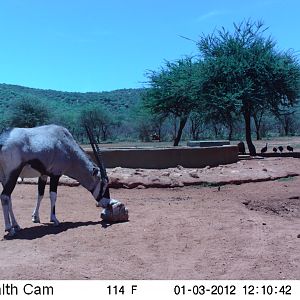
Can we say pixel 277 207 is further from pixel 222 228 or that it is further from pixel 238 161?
pixel 238 161

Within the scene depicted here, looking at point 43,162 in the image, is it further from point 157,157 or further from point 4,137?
point 157,157

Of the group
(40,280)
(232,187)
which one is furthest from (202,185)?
(40,280)

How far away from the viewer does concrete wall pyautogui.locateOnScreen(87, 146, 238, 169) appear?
55.9 feet

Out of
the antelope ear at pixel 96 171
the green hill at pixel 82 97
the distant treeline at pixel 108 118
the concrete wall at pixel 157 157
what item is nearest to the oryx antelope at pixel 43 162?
the antelope ear at pixel 96 171

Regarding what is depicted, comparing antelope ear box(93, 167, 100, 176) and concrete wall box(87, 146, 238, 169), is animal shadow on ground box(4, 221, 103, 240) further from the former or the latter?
concrete wall box(87, 146, 238, 169)

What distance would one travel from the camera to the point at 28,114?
51.6 m

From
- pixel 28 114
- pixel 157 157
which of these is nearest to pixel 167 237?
pixel 157 157

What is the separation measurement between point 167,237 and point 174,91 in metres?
20.3

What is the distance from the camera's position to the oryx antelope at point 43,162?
8867 mm

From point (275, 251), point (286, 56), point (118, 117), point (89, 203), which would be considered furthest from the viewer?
point (118, 117)

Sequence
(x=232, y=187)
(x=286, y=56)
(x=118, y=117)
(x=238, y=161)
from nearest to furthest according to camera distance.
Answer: (x=232, y=187) → (x=238, y=161) → (x=286, y=56) → (x=118, y=117)

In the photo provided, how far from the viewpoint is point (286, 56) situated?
2645 cm

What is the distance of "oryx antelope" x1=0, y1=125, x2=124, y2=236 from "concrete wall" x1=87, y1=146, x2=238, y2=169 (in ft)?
22.5

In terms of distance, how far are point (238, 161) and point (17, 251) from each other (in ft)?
41.0
